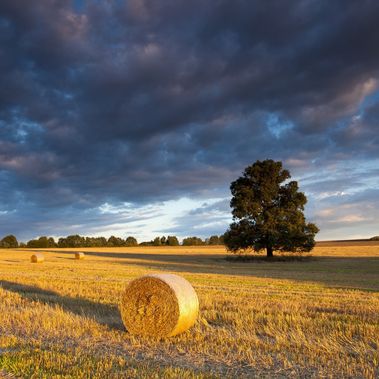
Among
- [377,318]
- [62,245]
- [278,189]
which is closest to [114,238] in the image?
[62,245]

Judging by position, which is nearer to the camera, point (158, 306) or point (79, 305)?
point (158, 306)

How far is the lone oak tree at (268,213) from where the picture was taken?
3831cm

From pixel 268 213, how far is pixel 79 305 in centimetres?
2860

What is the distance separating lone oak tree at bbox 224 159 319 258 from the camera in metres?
38.3

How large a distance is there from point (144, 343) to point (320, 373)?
3.45m

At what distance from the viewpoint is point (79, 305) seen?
12.1 metres

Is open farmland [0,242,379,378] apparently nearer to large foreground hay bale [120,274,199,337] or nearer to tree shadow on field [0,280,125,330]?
tree shadow on field [0,280,125,330]

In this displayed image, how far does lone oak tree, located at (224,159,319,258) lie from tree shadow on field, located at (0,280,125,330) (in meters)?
25.7

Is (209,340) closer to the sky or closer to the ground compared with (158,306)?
closer to the ground

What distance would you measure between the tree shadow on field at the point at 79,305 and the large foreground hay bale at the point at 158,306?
564mm

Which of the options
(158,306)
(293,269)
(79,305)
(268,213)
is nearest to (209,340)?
(158,306)

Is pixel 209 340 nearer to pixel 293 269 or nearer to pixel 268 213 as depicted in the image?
pixel 293 269

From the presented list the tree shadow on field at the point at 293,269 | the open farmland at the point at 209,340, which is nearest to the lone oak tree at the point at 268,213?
the tree shadow on field at the point at 293,269

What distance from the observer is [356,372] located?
20.7ft
